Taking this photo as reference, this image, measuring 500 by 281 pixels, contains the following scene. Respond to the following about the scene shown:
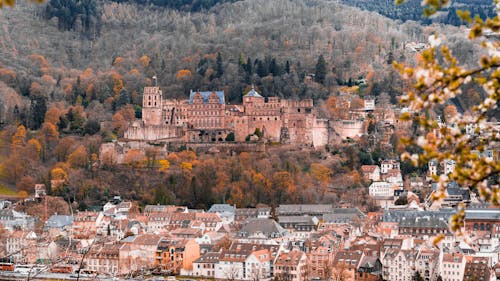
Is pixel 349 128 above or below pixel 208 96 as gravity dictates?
below

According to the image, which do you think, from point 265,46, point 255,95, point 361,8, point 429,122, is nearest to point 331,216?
point 255,95

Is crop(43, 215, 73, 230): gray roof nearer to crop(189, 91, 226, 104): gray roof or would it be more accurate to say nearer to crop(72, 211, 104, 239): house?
crop(72, 211, 104, 239): house

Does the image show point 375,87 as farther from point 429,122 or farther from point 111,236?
point 429,122

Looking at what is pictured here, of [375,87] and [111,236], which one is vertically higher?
[375,87]

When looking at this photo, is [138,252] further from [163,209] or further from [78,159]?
[78,159]

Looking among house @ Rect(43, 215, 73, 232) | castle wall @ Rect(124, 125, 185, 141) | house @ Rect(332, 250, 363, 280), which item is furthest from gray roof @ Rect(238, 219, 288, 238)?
castle wall @ Rect(124, 125, 185, 141)

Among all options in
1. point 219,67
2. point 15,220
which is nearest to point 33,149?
point 15,220
